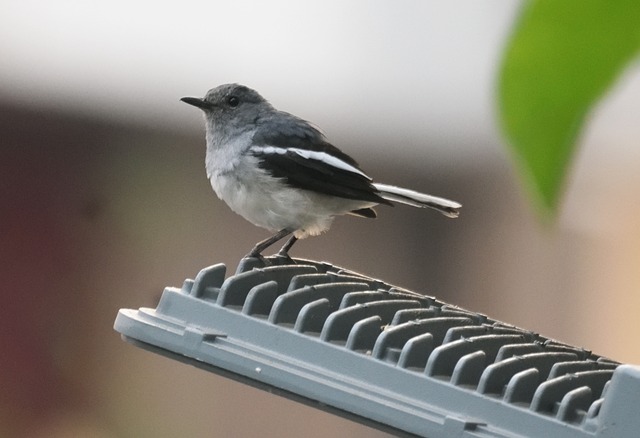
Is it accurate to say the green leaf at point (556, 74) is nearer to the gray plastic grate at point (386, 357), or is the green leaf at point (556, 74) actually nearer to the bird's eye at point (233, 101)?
the gray plastic grate at point (386, 357)

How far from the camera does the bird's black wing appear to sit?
9.36 ft

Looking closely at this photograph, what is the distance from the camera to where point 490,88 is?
0.43 m

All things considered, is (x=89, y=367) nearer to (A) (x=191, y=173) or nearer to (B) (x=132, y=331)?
(A) (x=191, y=173)

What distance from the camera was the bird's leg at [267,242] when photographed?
102 inches

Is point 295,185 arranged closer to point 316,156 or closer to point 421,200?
point 316,156

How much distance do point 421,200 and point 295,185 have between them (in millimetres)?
364

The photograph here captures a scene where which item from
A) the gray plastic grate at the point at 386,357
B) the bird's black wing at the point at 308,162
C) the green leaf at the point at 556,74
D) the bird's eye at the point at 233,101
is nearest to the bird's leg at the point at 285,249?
the bird's black wing at the point at 308,162

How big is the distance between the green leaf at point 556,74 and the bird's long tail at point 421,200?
2501 millimetres

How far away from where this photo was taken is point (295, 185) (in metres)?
2.94

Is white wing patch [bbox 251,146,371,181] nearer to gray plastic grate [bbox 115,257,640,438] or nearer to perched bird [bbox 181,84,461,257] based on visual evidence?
perched bird [bbox 181,84,461,257]

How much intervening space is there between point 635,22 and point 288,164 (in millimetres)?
2581

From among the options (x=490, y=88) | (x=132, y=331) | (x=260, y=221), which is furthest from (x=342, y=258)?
(x=490, y=88)

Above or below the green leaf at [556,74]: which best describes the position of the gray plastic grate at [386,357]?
below

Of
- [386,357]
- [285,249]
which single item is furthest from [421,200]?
[386,357]
